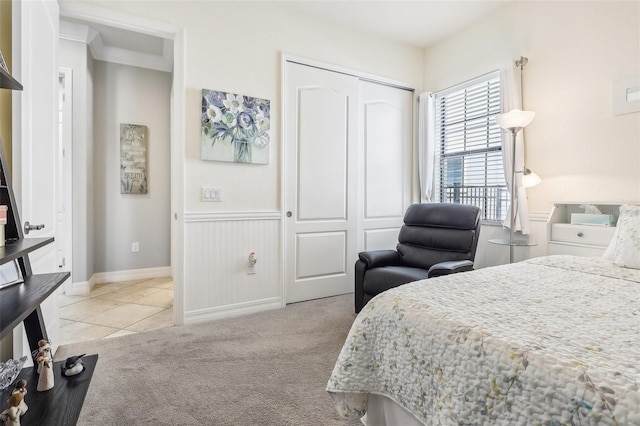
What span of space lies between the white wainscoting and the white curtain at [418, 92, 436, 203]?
5.85 ft

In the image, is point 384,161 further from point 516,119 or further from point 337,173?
point 516,119

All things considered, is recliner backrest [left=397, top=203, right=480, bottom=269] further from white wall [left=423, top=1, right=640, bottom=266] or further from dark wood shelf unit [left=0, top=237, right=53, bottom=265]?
dark wood shelf unit [left=0, top=237, right=53, bottom=265]

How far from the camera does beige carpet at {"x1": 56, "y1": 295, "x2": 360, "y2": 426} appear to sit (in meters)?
1.56

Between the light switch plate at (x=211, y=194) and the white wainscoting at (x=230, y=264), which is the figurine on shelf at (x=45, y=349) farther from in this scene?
the light switch plate at (x=211, y=194)

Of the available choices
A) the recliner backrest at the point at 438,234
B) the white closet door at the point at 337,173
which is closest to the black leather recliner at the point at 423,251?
the recliner backrest at the point at 438,234

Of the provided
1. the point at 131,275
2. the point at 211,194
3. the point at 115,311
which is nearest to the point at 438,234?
the point at 211,194

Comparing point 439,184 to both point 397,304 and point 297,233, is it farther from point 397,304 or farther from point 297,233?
point 397,304

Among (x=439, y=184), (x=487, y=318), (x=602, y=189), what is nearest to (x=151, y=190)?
(x=439, y=184)

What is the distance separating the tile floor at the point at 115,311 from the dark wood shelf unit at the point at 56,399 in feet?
4.67

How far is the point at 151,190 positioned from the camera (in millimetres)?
4277

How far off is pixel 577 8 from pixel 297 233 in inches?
115

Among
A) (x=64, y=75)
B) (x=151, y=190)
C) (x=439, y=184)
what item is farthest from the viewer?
(x=151, y=190)

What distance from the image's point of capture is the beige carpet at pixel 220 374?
1562 millimetres

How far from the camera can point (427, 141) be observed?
12.5ft
